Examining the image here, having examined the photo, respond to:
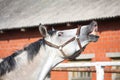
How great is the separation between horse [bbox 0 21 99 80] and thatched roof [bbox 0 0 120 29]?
618 centimetres

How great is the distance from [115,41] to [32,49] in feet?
23.4

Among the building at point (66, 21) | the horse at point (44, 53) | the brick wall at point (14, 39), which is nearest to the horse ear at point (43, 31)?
the horse at point (44, 53)

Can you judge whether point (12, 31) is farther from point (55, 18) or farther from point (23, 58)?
point (23, 58)

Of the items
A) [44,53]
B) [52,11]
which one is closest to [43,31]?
[44,53]

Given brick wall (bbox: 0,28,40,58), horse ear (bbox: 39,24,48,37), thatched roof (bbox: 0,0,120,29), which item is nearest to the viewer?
horse ear (bbox: 39,24,48,37)

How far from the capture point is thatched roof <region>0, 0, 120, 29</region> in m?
11.0

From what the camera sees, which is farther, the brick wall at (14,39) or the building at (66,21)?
the brick wall at (14,39)

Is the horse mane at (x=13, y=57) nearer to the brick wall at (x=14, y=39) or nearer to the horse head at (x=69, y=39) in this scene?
the horse head at (x=69, y=39)

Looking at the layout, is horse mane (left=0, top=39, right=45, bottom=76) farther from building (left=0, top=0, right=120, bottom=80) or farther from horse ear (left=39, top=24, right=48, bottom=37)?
building (left=0, top=0, right=120, bottom=80)

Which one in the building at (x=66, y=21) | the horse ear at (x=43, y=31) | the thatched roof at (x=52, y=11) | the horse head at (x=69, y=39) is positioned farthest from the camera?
the thatched roof at (x=52, y=11)

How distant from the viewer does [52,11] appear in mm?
12805

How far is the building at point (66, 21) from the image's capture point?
35.3ft

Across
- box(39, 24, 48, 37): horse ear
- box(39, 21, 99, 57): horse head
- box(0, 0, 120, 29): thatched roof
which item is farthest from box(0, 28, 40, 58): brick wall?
box(39, 24, 48, 37): horse ear

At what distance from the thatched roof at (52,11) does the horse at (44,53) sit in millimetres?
6181
